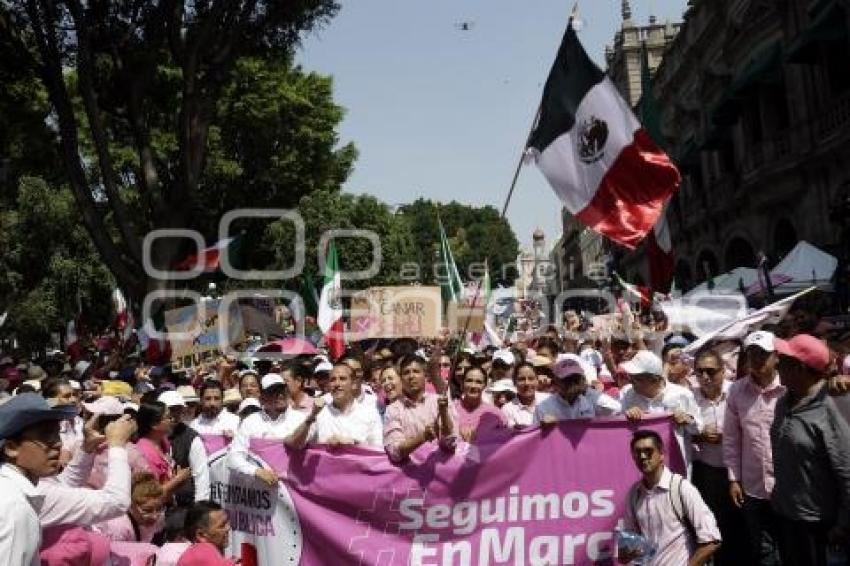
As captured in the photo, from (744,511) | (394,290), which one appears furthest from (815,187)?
(744,511)

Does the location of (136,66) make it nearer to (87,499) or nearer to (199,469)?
(199,469)

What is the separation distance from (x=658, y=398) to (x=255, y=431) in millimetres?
2851

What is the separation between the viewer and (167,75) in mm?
19016

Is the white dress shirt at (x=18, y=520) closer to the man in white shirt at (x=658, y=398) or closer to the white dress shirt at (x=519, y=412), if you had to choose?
the man in white shirt at (x=658, y=398)

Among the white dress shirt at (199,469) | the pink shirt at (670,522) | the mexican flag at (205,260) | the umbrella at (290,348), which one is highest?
the mexican flag at (205,260)

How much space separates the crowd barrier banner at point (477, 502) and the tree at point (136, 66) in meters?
9.19

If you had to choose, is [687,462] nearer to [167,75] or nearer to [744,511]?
[744,511]

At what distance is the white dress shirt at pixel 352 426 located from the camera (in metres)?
5.61

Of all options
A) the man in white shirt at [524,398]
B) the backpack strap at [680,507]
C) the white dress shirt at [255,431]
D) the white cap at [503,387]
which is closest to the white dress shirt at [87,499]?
the white dress shirt at [255,431]

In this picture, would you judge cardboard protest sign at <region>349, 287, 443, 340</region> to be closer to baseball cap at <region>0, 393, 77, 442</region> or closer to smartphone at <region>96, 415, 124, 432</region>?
smartphone at <region>96, 415, 124, 432</region>

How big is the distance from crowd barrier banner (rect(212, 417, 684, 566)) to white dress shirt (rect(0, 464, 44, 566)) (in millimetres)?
2379

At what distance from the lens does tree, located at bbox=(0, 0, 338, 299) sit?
13.7 metres

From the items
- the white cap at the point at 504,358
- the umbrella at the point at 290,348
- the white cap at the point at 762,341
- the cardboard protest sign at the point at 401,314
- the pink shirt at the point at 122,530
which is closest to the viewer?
the pink shirt at the point at 122,530

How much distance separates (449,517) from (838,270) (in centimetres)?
936
